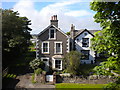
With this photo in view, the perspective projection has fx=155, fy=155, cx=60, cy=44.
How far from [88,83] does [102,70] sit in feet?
37.4

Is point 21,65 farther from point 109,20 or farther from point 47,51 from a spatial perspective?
point 109,20

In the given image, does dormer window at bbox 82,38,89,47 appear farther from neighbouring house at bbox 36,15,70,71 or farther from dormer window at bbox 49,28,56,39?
dormer window at bbox 49,28,56,39

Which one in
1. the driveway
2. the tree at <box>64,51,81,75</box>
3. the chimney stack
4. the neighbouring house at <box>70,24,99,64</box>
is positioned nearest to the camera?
the driveway

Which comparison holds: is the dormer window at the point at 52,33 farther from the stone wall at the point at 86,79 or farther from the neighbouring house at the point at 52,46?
the stone wall at the point at 86,79

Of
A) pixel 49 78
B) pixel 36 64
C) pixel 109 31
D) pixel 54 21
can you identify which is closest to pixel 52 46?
pixel 36 64

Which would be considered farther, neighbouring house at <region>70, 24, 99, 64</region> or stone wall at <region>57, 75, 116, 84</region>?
neighbouring house at <region>70, 24, 99, 64</region>

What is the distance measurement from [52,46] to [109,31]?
14.9 meters

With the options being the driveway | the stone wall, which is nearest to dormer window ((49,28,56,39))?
the stone wall

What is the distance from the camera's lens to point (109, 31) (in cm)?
523

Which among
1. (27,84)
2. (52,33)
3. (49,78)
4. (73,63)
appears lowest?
(27,84)

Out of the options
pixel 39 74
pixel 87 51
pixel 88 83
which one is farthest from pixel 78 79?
pixel 87 51

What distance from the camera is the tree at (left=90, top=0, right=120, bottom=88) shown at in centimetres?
519

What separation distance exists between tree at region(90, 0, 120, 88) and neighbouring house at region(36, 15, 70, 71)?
14.1 metres

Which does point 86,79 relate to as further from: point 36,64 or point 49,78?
point 36,64
